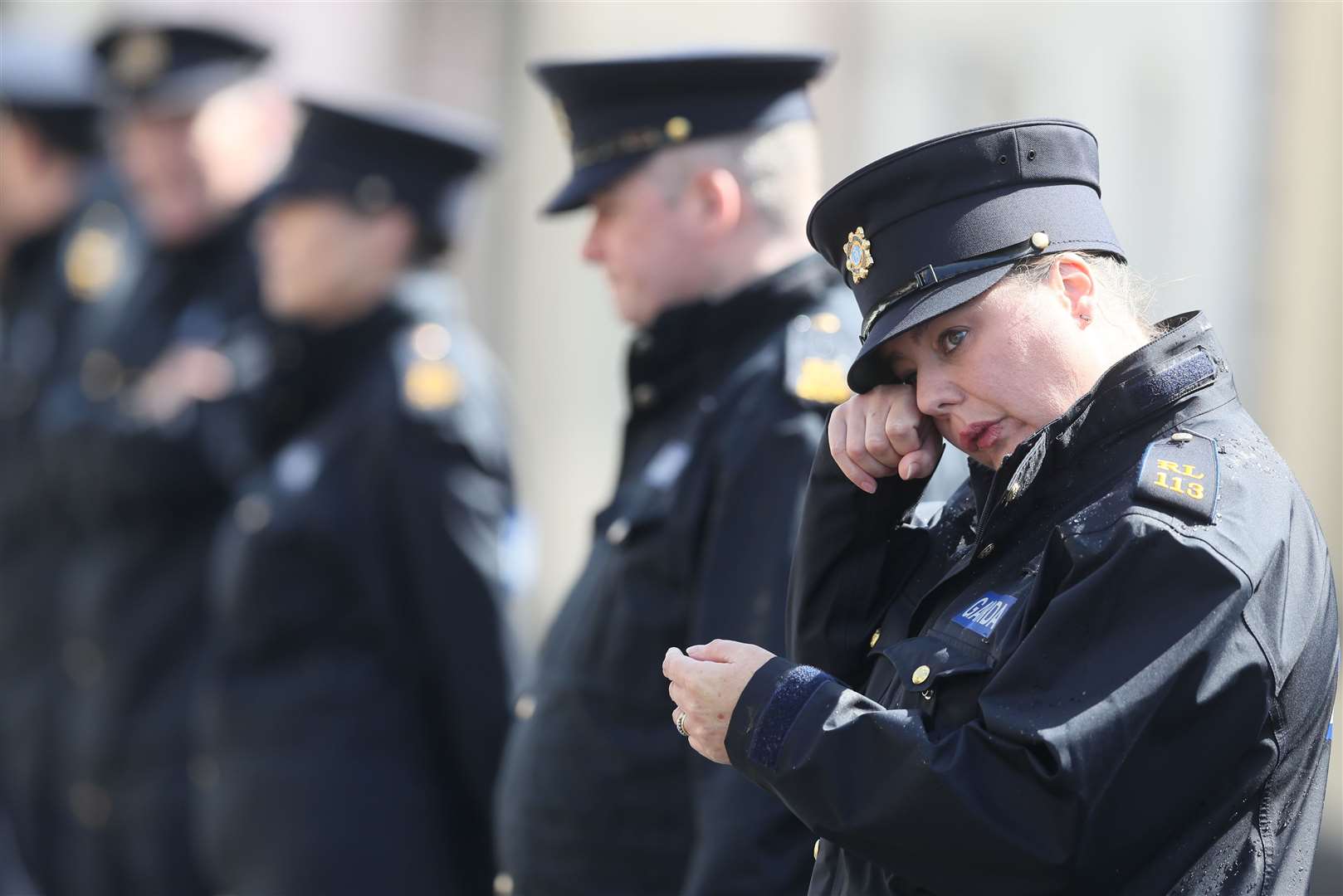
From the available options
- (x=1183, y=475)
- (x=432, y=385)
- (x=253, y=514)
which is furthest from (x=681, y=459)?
(x=253, y=514)

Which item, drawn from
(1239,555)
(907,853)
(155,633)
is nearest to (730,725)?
(907,853)

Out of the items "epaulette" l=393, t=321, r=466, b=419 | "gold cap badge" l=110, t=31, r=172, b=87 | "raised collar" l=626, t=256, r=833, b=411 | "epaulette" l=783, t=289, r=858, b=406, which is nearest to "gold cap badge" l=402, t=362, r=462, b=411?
"epaulette" l=393, t=321, r=466, b=419

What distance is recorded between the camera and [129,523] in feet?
17.7

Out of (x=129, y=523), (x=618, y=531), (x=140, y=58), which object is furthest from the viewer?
(x=140, y=58)

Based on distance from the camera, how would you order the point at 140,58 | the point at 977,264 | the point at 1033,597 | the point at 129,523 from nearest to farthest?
the point at 1033,597, the point at 977,264, the point at 129,523, the point at 140,58

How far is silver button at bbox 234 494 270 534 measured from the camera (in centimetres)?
440

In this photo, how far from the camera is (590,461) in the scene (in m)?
9.17

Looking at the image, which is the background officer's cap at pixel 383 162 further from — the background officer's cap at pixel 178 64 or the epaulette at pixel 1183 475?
the epaulette at pixel 1183 475

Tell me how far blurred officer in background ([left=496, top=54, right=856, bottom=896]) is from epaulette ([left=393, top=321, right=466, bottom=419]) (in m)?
1.16

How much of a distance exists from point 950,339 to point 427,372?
2673 millimetres

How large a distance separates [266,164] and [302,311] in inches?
57.3

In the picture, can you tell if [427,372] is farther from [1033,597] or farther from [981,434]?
[1033,597]

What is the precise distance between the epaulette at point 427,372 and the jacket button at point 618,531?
135cm

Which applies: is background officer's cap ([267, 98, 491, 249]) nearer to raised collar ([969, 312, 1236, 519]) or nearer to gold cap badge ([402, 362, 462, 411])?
gold cap badge ([402, 362, 462, 411])
